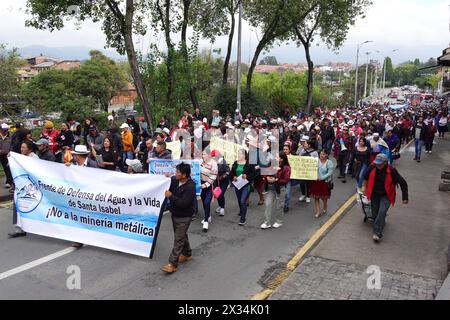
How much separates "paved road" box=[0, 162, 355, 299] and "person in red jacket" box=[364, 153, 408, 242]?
51.9 inches

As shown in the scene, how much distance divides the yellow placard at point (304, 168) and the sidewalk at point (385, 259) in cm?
120

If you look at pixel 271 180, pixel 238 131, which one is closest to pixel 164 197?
pixel 271 180

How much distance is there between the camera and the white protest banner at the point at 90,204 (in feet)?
23.0

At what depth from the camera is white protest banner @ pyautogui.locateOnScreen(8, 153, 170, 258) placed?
702 centimetres

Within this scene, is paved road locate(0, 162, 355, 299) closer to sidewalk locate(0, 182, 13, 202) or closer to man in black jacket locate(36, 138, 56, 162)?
man in black jacket locate(36, 138, 56, 162)

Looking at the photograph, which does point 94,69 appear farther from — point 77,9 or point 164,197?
point 164,197

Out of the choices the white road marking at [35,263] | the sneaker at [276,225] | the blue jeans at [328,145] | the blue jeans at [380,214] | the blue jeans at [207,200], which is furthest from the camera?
the blue jeans at [328,145]

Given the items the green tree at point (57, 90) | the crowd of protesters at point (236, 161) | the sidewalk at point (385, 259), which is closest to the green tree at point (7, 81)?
the green tree at point (57, 90)

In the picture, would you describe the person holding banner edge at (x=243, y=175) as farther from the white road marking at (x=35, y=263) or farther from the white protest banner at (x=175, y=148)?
the white road marking at (x=35, y=263)

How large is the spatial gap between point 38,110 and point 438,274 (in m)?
28.6

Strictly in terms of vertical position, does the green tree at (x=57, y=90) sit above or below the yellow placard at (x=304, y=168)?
above

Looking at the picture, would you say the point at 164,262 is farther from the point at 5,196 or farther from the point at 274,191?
the point at 5,196

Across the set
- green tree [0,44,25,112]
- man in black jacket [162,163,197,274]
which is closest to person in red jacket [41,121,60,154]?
man in black jacket [162,163,197,274]

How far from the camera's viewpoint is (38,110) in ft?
98.5
